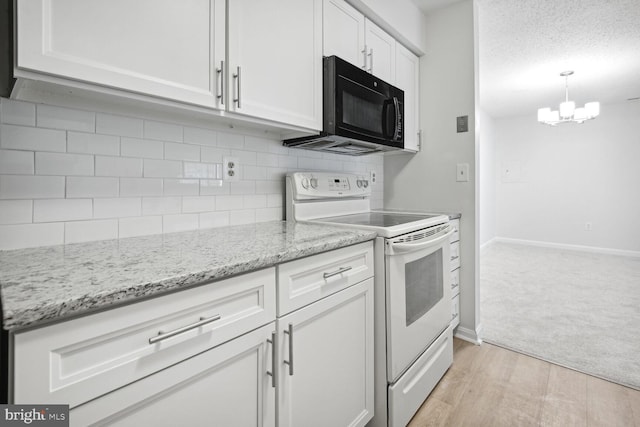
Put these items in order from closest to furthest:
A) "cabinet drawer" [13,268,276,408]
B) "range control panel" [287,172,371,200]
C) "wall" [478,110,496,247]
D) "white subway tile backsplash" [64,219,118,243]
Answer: "cabinet drawer" [13,268,276,408], "white subway tile backsplash" [64,219,118,243], "range control panel" [287,172,371,200], "wall" [478,110,496,247]

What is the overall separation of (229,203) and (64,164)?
0.65 metres

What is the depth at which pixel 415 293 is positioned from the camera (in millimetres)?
1548

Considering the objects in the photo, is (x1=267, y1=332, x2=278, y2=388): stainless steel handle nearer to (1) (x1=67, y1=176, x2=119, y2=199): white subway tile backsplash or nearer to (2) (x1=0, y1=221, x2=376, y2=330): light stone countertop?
(2) (x1=0, y1=221, x2=376, y2=330): light stone countertop

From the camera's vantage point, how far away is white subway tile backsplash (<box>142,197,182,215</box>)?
4.11 feet

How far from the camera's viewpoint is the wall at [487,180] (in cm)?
538

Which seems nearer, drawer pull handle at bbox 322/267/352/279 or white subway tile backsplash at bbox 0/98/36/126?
white subway tile backsplash at bbox 0/98/36/126

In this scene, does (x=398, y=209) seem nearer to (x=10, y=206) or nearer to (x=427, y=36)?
(x=427, y=36)

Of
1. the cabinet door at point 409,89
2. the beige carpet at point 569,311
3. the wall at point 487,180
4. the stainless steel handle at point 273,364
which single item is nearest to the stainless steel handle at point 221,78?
the stainless steel handle at point 273,364

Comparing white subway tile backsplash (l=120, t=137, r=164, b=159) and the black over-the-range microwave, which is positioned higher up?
the black over-the-range microwave

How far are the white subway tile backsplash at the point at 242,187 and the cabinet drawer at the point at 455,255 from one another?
144 centimetres

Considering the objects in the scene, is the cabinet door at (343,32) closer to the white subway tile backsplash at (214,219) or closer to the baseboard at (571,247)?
the white subway tile backsplash at (214,219)

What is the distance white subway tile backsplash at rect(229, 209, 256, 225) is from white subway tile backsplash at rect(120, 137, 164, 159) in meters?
0.43

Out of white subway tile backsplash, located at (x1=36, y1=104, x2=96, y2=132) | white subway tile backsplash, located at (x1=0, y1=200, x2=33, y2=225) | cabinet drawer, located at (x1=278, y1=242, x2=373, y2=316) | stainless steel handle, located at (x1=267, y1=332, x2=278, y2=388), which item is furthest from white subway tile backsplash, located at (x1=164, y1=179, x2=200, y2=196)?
stainless steel handle, located at (x1=267, y1=332, x2=278, y2=388)

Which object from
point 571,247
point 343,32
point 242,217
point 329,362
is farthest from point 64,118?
point 571,247
